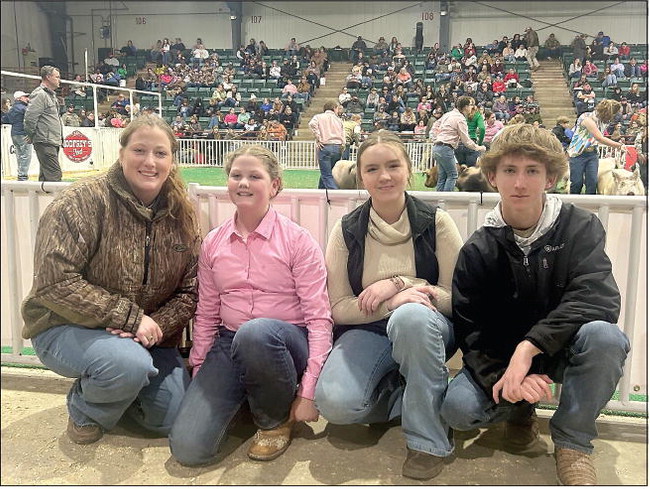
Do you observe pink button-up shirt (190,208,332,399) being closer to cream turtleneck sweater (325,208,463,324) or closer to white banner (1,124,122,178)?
cream turtleneck sweater (325,208,463,324)

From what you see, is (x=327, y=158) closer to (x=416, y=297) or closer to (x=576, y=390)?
(x=416, y=297)

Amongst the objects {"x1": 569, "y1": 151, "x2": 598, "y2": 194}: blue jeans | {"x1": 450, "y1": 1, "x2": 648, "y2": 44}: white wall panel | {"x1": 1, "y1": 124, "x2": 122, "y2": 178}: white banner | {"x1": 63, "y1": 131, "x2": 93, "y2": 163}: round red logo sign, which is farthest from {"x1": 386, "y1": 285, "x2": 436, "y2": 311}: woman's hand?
{"x1": 450, "y1": 1, "x2": 648, "y2": 44}: white wall panel

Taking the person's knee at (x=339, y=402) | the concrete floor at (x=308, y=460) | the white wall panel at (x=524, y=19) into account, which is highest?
the white wall panel at (x=524, y=19)

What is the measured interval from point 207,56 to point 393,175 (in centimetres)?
2121

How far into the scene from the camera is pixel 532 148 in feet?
6.09

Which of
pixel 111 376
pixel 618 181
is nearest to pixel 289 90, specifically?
pixel 618 181

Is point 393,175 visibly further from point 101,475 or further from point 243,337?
point 101,475

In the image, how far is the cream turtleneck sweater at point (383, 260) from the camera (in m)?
2.12

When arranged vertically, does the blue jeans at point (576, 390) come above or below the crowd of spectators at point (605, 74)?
below

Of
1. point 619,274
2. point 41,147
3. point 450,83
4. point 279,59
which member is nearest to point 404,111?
point 450,83

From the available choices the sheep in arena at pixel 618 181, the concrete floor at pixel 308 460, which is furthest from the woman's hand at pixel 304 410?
the sheep in arena at pixel 618 181

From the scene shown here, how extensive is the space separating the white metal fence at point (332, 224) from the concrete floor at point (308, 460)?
434 mm

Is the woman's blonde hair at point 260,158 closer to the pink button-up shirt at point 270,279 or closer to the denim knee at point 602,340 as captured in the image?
the pink button-up shirt at point 270,279

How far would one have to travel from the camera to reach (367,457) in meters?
2.05
